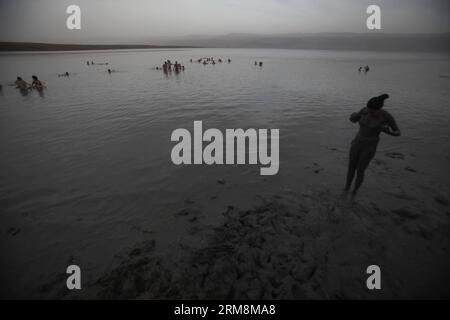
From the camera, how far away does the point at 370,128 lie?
5312 mm

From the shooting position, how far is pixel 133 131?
1204 cm

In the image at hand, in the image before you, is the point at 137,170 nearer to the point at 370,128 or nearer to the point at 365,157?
the point at 365,157

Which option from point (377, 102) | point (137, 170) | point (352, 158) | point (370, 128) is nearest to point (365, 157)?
point (352, 158)

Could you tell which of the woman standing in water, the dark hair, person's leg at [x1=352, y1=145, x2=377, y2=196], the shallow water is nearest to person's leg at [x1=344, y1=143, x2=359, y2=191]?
the woman standing in water

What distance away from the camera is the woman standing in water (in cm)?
509

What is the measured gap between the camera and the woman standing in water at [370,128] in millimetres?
5086

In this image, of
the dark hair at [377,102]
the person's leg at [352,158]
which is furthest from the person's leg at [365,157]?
the dark hair at [377,102]

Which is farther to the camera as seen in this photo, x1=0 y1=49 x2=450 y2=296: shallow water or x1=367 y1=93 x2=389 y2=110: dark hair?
x1=0 y1=49 x2=450 y2=296: shallow water

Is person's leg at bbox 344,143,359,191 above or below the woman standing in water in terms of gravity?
below

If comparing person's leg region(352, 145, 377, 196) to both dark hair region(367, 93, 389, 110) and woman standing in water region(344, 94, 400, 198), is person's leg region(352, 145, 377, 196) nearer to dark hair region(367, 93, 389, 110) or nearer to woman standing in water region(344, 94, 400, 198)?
woman standing in water region(344, 94, 400, 198)

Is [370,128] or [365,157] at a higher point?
[370,128]
